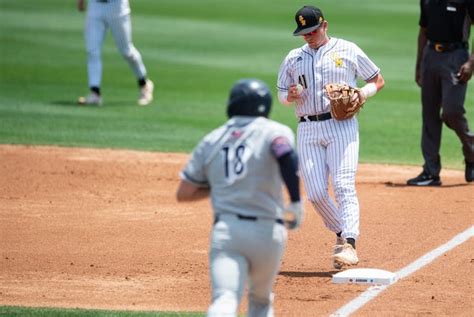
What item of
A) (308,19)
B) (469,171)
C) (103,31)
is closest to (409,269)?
(308,19)

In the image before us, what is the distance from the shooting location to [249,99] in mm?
6547

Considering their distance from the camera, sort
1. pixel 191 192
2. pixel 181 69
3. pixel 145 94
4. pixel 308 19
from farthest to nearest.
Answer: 1. pixel 181 69
2. pixel 145 94
3. pixel 308 19
4. pixel 191 192

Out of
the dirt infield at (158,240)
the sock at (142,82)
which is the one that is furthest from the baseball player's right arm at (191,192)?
the sock at (142,82)

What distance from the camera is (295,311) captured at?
799 cm

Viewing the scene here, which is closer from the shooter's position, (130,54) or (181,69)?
(130,54)

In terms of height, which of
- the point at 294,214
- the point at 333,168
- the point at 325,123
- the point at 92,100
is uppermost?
the point at 294,214

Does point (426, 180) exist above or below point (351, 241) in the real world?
below

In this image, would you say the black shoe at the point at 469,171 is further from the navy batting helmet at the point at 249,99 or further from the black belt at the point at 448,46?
the navy batting helmet at the point at 249,99

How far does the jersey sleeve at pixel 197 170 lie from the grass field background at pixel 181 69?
2.03 m

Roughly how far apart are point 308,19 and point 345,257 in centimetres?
186

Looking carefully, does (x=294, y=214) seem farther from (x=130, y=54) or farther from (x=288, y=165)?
(x=130, y=54)

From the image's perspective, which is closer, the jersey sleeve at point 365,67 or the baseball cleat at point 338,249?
the baseball cleat at point 338,249

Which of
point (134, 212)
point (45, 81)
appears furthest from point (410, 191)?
point (45, 81)

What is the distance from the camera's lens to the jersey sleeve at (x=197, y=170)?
21.5 ft
